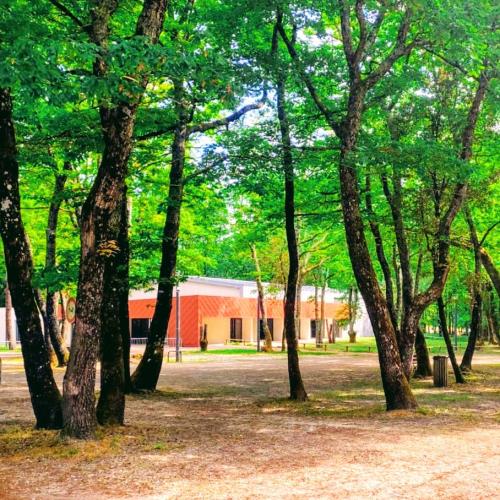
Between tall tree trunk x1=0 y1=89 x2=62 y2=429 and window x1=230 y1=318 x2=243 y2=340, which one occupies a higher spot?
tall tree trunk x1=0 y1=89 x2=62 y2=429

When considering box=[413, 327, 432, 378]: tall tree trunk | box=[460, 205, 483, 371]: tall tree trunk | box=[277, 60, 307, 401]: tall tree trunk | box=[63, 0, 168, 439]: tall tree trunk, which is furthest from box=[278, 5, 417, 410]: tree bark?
box=[413, 327, 432, 378]: tall tree trunk

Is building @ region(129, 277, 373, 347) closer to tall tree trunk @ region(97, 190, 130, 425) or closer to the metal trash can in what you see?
the metal trash can

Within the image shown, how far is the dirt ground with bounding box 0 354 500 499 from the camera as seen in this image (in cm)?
689

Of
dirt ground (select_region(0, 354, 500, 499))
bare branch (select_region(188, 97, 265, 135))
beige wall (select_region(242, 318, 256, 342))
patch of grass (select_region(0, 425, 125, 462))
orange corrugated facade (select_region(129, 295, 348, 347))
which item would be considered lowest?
dirt ground (select_region(0, 354, 500, 499))

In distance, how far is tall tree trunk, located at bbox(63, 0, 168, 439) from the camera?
Result: 9.23 metres

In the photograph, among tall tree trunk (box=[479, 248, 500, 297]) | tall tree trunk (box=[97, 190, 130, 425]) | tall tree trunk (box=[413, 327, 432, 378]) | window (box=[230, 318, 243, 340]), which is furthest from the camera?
window (box=[230, 318, 243, 340])

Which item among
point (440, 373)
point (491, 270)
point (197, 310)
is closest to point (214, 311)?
point (197, 310)

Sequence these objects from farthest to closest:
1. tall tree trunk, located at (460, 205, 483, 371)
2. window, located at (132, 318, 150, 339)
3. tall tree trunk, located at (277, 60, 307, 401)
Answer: window, located at (132, 318, 150, 339) → tall tree trunk, located at (460, 205, 483, 371) → tall tree trunk, located at (277, 60, 307, 401)

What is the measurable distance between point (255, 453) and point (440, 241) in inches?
360

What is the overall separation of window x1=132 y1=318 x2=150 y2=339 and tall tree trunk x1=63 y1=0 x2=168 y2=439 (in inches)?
1867

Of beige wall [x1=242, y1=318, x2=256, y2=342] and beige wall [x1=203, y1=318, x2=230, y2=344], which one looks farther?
beige wall [x1=242, y1=318, x2=256, y2=342]

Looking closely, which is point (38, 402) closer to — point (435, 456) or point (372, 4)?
point (435, 456)

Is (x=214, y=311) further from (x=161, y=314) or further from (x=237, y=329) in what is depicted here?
(x=161, y=314)

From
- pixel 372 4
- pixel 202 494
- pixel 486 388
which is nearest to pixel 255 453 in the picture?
pixel 202 494
